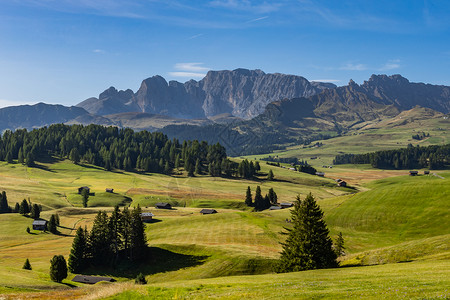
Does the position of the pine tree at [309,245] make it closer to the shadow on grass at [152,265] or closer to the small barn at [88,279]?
the shadow on grass at [152,265]

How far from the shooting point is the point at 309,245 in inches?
1964

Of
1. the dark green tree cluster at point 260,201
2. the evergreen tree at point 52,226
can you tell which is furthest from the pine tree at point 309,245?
the dark green tree cluster at point 260,201

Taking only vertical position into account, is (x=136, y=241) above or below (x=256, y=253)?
below

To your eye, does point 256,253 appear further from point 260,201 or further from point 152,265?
point 260,201

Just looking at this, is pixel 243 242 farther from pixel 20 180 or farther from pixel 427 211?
pixel 20 180

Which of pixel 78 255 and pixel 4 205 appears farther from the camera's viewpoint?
pixel 4 205

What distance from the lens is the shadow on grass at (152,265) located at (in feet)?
237

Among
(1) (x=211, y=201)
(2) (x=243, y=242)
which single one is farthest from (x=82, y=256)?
(1) (x=211, y=201)

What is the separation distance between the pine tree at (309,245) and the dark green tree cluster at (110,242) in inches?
1585

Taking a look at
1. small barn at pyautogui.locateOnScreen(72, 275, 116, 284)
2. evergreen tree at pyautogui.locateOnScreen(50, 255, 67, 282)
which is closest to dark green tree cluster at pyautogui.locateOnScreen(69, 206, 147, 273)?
small barn at pyautogui.locateOnScreen(72, 275, 116, 284)

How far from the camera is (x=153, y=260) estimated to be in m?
77.6

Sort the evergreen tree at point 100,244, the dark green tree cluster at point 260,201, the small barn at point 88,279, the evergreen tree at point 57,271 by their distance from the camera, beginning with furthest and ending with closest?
the dark green tree cluster at point 260,201, the evergreen tree at point 100,244, the small barn at point 88,279, the evergreen tree at point 57,271

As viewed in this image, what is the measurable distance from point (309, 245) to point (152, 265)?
4049 cm

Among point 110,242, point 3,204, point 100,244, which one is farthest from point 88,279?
point 3,204
